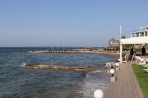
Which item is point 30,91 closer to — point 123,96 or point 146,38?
point 123,96

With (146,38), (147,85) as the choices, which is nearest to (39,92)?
(147,85)

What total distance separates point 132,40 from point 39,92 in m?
19.8

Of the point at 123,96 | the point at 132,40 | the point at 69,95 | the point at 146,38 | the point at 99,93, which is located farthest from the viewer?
the point at 132,40

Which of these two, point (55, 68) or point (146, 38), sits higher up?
point (146, 38)

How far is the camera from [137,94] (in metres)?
17.2

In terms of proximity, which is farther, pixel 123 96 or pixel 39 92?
pixel 39 92

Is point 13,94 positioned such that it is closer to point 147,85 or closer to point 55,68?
point 147,85

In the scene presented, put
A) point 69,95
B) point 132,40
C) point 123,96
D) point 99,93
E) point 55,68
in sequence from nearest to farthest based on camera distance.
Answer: point 99,93, point 123,96, point 69,95, point 132,40, point 55,68

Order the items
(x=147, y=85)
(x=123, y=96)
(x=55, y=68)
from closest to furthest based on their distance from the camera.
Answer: (x=123, y=96) → (x=147, y=85) → (x=55, y=68)

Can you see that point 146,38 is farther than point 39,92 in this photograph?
Yes

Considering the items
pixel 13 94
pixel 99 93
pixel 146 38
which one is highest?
pixel 146 38

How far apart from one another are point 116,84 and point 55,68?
27.6 meters

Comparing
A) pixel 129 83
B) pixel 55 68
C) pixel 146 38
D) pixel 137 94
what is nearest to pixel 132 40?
pixel 146 38

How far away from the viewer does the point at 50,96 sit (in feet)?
71.5
